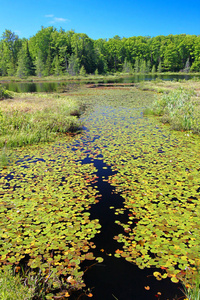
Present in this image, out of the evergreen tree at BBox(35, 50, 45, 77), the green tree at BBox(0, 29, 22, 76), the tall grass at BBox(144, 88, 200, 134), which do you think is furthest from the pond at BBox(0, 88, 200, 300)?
the green tree at BBox(0, 29, 22, 76)

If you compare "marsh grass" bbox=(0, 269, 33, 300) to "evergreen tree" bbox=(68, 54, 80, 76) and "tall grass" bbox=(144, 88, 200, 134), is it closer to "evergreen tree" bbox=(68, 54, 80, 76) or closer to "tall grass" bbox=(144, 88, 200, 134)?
"tall grass" bbox=(144, 88, 200, 134)

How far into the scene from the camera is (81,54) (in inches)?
3147

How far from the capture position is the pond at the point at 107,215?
3.44 meters

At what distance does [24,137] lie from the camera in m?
9.65

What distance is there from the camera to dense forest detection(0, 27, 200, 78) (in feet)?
240

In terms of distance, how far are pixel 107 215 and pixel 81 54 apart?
83.5 metres

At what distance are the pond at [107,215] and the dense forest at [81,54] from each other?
6589 centimetres

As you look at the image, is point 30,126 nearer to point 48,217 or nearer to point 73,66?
point 48,217

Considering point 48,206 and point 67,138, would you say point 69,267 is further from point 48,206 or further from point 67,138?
point 67,138

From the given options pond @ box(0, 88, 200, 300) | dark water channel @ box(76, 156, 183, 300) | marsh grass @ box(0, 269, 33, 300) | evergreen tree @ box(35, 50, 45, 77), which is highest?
evergreen tree @ box(35, 50, 45, 77)

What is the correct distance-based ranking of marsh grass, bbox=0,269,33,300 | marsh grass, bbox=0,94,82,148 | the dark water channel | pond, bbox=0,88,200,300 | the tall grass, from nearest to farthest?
marsh grass, bbox=0,269,33,300
the dark water channel
pond, bbox=0,88,200,300
marsh grass, bbox=0,94,82,148
the tall grass

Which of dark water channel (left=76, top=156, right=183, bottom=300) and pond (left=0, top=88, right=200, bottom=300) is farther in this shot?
pond (left=0, top=88, right=200, bottom=300)

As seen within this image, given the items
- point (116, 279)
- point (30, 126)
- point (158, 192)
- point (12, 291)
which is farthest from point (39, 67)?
point (12, 291)

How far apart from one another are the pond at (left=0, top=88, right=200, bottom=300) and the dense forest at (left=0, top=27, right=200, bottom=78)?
65.9 metres
